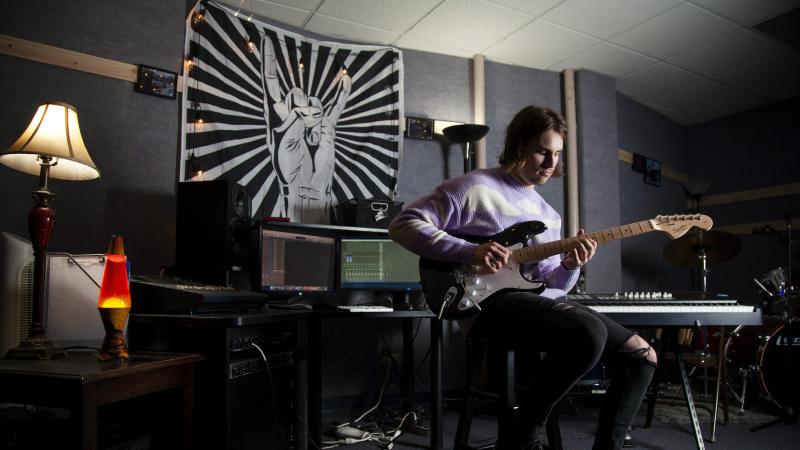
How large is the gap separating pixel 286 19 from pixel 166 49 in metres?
0.83

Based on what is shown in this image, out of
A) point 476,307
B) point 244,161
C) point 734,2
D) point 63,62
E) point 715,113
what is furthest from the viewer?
point 715,113

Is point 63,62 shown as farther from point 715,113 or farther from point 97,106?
point 715,113

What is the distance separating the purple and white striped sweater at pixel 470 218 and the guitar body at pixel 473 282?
0.18 feet

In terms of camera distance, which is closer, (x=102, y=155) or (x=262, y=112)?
(x=102, y=155)

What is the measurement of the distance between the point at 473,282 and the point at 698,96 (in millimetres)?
4276

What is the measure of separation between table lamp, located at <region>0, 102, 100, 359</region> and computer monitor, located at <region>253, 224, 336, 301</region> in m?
0.83

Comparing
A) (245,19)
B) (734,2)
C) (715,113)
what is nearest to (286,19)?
(245,19)

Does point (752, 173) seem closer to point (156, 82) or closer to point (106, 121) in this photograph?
point (156, 82)

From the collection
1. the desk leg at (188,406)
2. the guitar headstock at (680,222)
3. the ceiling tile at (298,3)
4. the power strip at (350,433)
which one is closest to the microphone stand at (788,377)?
the guitar headstock at (680,222)

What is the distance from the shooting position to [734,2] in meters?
3.23

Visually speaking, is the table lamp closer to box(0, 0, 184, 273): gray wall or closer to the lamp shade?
the lamp shade

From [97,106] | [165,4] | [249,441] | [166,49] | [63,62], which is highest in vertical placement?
[165,4]

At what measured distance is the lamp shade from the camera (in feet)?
5.73

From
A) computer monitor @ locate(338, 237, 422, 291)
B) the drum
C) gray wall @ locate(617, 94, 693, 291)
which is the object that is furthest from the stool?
gray wall @ locate(617, 94, 693, 291)
